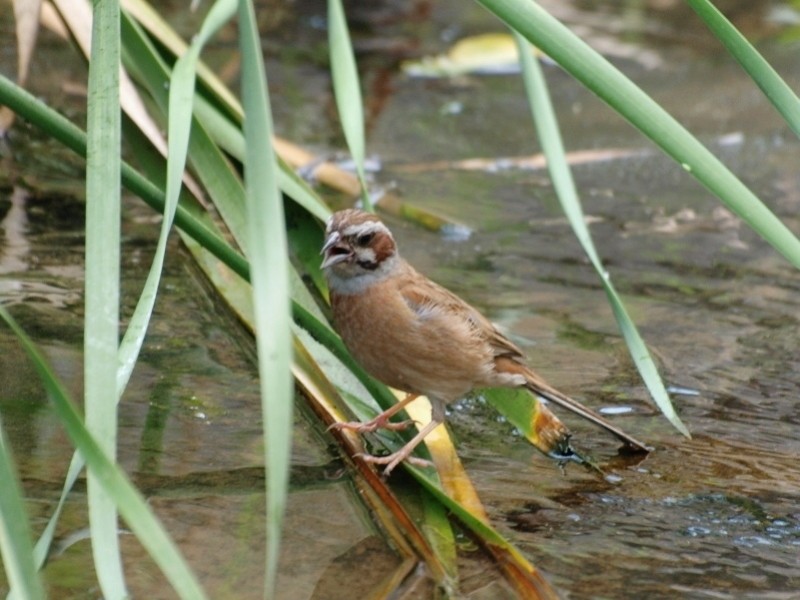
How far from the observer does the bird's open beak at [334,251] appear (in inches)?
146

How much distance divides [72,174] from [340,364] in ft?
7.83

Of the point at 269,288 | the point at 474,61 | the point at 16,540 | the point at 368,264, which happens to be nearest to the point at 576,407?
the point at 368,264

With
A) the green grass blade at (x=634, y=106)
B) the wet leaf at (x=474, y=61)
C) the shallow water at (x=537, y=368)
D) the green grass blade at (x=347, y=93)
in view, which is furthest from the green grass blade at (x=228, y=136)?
the wet leaf at (x=474, y=61)

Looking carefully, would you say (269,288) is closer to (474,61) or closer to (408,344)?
(408,344)

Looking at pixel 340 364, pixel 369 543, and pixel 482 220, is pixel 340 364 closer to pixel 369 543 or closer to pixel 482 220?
pixel 369 543

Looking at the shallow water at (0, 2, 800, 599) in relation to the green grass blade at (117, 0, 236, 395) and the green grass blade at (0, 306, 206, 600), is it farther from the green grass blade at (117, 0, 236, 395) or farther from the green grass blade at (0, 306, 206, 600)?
the green grass blade at (0, 306, 206, 600)

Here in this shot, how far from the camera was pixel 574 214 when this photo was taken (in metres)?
3.68

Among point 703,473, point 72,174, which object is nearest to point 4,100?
point 703,473

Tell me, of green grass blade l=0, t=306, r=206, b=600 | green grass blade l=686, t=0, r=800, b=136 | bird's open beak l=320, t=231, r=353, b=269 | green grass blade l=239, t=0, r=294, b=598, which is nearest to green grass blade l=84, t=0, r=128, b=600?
green grass blade l=0, t=306, r=206, b=600

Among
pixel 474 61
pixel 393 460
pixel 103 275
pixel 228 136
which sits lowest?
pixel 393 460

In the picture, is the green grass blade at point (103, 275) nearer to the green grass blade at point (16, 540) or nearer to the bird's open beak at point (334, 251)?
the green grass blade at point (16, 540)

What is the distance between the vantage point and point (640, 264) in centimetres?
556

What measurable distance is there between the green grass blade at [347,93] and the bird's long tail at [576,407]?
2.45ft

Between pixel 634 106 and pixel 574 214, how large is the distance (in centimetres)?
90
